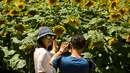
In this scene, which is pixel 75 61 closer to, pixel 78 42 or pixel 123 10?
pixel 78 42

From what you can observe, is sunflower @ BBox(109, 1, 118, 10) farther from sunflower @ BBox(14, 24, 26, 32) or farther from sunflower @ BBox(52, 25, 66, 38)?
sunflower @ BBox(14, 24, 26, 32)

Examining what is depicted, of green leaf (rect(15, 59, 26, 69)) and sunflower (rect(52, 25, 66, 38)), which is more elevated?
sunflower (rect(52, 25, 66, 38))

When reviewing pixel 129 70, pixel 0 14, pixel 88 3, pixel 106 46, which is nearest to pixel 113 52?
pixel 106 46

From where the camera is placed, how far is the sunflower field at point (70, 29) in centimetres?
476

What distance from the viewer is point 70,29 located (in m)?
4.97

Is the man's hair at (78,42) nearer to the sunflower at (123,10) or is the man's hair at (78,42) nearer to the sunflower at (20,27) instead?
the sunflower at (20,27)

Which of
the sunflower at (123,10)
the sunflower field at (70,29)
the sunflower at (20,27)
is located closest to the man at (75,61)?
the sunflower field at (70,29)

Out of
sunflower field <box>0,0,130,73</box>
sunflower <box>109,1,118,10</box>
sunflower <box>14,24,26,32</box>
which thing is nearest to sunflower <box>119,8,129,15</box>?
sunflower field <box>0,0,130,73</box>

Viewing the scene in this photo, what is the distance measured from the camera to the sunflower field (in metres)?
4.76

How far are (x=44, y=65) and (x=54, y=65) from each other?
0.78ft

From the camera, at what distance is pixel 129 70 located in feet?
16.9

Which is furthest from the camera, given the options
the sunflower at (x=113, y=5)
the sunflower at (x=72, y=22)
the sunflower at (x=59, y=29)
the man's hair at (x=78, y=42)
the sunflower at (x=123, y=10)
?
the sunflower at (x=113, y=5)

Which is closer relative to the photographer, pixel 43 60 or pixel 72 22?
pixel 43 60

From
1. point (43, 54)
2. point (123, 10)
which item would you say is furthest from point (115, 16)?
point (43, 54)
